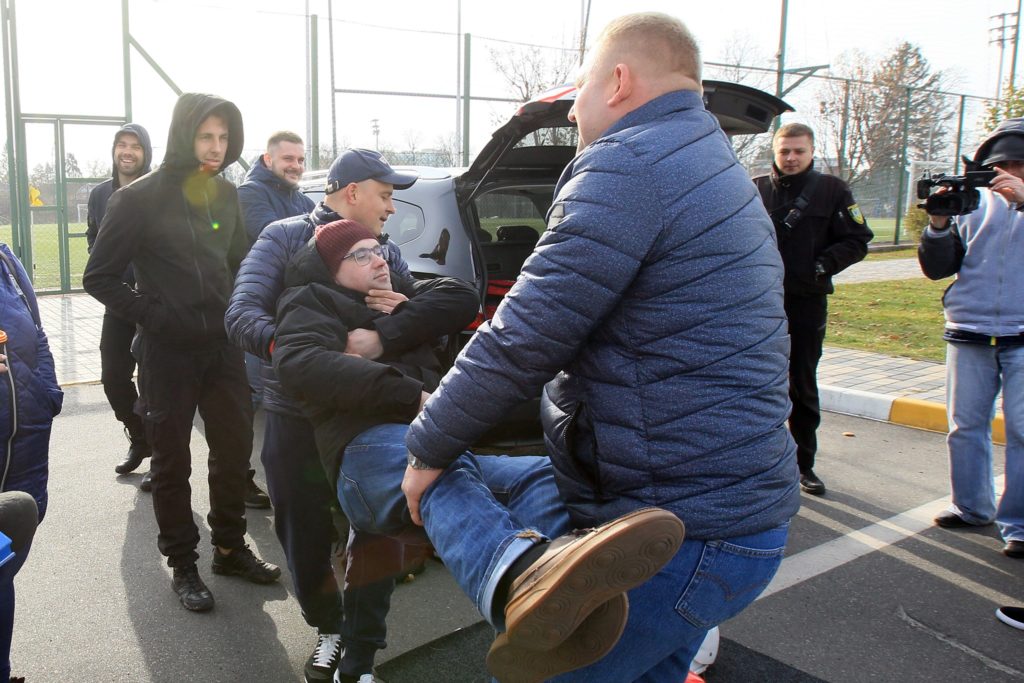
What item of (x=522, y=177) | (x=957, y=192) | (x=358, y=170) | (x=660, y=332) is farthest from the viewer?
(x=522, y=177)

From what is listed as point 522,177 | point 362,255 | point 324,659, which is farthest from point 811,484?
point 362,255

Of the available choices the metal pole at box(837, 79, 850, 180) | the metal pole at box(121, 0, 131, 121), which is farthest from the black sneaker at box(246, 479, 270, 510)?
the metal pole at box(837, 79, 850, 180)

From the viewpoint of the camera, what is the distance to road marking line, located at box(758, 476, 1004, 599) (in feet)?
12.1

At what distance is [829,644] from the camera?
3.07 m

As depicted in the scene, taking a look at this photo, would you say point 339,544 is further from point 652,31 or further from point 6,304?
point 652,31

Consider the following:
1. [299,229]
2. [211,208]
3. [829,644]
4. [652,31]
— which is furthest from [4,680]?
[829,644]

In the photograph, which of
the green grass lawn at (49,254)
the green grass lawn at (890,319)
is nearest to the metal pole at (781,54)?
the green grass lawn at (890,319)

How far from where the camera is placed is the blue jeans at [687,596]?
1540mm

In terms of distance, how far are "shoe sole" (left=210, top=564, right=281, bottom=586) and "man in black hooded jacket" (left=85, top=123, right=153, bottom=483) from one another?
154 cm

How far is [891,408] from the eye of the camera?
20.5 feet

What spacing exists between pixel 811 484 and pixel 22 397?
3979 millimetres

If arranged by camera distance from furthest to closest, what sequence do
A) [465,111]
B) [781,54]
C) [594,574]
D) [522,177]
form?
[781,54] → [465,111] → [522,177] → [594,574]

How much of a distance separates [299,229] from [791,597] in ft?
8.34

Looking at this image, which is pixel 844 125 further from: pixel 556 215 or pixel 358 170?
pixel 556 215
